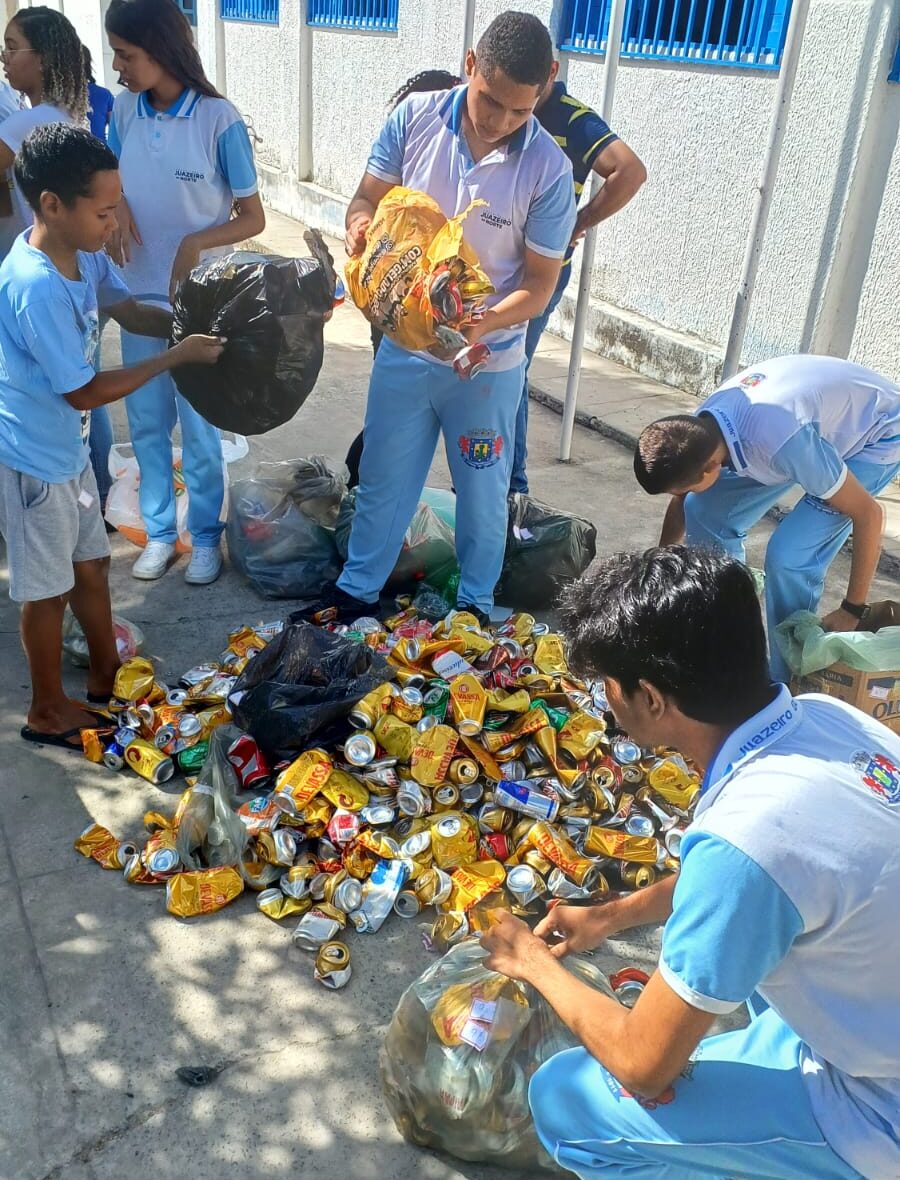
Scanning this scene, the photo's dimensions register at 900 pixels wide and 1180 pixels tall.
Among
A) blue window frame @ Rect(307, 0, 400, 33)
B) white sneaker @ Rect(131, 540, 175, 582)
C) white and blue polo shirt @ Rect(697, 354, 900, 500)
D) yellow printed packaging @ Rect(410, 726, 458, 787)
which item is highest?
blue window frame @ Rect(307, 0, 400, 33)

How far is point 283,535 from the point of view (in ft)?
13.5

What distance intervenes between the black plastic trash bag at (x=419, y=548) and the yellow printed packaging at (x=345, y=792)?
130 centimetres

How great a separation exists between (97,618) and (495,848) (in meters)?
1.46

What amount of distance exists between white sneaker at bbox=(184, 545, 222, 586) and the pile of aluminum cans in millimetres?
805

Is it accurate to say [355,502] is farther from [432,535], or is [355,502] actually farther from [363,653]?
[363,653]

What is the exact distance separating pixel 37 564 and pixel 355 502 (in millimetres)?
1407

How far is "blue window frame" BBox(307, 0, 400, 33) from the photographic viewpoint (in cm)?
972

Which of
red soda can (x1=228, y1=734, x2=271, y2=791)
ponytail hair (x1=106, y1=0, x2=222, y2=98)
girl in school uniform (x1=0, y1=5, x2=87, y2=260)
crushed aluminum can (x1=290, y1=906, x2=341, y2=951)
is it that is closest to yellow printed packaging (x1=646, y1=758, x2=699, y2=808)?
crushed aluminum can (x1=290, y1=906, x2=341, y2=951)

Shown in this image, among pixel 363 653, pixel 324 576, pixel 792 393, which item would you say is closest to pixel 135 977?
pixel 363 653

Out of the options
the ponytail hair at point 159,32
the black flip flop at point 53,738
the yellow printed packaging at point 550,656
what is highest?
the ponytail hair at point 159,32

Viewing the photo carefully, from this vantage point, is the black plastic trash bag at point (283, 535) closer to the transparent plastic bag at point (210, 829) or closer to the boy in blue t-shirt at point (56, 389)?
the boy in blue t-shirt at point (56, 389)

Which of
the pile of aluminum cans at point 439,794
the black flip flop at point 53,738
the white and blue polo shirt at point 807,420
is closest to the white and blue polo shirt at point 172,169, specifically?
the pile of aluminum cans at point 439,794

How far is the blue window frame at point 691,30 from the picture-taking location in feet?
19.4

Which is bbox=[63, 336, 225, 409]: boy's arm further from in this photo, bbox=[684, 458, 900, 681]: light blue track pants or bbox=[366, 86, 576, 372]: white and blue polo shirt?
bbox=[684, 458, 900, 681]: light blue track pants
